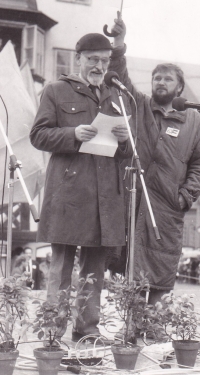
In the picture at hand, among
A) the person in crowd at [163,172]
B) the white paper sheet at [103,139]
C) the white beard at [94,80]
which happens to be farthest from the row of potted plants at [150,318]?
the white beard at [94,80]

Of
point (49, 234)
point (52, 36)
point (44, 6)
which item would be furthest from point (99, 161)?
point (52, 36)

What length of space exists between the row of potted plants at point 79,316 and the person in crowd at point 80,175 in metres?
0.45

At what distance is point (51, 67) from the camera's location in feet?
65.6

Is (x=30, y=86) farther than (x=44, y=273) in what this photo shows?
Yes

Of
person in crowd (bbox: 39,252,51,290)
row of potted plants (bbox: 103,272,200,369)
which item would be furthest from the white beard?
person in crowd (bbox: 39,252,51,290)

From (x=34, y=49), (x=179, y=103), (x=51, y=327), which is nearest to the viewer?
(x=51, y=327)

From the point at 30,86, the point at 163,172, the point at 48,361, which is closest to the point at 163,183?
the point at 163,172

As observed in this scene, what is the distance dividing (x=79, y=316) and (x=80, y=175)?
0.89m

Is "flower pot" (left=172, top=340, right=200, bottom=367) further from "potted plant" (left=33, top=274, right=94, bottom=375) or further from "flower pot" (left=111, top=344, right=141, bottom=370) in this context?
"potted plant" (left=33, top=274, right=94, bottom=375)

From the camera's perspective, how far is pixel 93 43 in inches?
148

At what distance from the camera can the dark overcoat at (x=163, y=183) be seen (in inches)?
170

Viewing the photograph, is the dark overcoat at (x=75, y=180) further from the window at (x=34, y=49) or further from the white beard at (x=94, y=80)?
the window at (x=34, y=49)

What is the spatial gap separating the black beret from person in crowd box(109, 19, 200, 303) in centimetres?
47

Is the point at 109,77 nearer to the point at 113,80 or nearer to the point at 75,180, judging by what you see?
the point at 113,80
